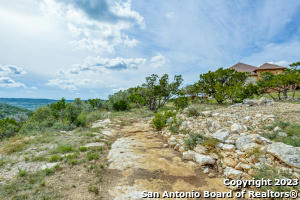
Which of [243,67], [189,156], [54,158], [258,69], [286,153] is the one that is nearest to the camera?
[286,153]

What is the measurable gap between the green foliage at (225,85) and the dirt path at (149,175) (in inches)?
439

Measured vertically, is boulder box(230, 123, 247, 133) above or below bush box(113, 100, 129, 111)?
below

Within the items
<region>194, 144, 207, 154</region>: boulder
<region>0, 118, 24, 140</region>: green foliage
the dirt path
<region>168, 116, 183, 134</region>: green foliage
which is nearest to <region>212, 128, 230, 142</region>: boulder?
<region>194, 144, 207, 154</region>: boulder

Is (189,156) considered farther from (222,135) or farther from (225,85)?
(225,85)

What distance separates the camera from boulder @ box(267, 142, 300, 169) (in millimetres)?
2967

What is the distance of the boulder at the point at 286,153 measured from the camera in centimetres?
297

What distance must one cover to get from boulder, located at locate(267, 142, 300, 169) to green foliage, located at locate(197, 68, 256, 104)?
10.7 meters

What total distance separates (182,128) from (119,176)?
4.13 meters

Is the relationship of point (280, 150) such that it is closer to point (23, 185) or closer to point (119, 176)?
point (119, 176)

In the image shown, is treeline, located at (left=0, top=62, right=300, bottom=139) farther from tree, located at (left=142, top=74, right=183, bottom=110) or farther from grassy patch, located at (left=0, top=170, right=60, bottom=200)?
grassy patch, located at (left=0, top=170, right=60, bottom=200)

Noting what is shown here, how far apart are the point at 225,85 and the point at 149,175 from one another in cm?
1523

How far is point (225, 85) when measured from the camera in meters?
15.8

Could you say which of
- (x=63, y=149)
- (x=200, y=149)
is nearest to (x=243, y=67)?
(x=200, y=149)

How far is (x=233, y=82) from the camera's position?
15148 mm
